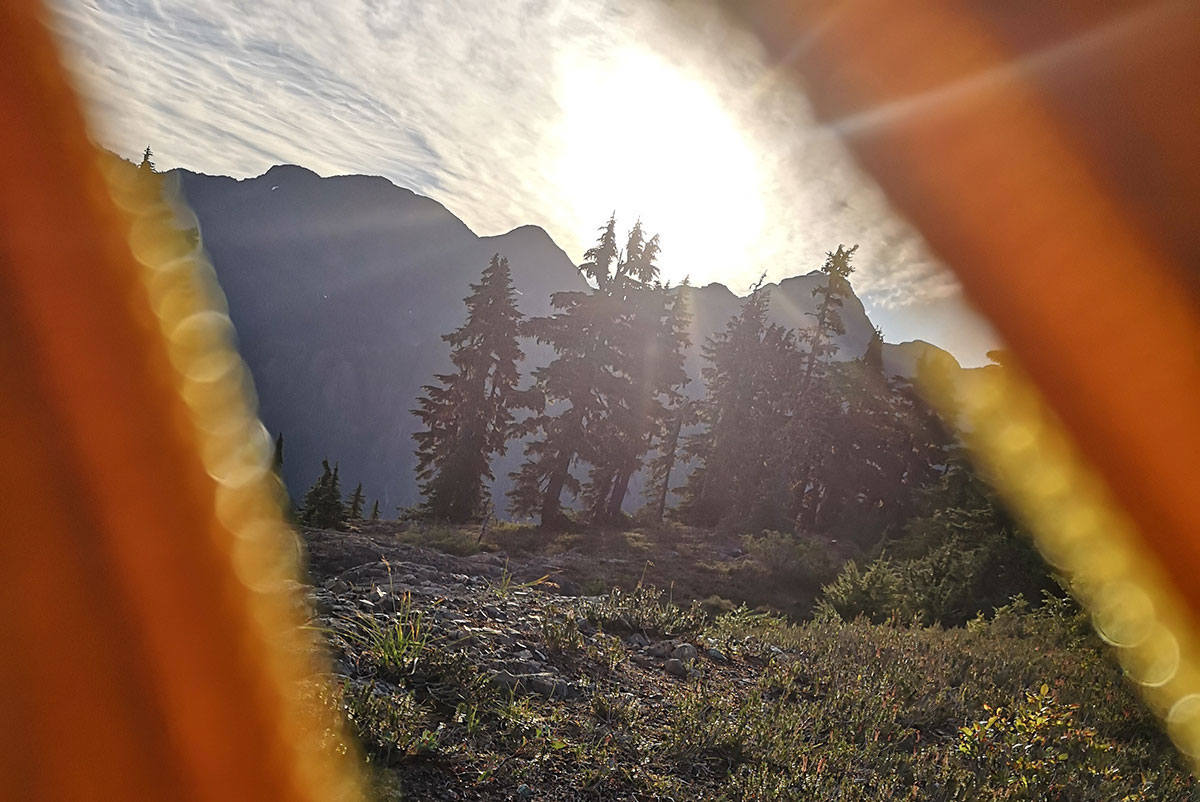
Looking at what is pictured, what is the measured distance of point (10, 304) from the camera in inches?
193

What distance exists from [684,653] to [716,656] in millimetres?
641

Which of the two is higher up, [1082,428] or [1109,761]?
[1082,428]

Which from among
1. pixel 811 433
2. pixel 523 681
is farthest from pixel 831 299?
pixel 523 681

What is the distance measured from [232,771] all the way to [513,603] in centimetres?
430

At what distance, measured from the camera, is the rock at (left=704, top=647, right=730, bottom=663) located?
6.72 metres

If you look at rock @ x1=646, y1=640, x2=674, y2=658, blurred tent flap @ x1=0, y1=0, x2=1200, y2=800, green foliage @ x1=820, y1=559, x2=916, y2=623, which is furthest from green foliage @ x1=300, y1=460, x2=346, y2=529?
rock @ x1=646, y1=640, x2=674, y2=658

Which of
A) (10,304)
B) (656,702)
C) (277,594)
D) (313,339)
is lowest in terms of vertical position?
(656,702)

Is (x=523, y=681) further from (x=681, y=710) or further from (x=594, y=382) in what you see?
(x=594, y=382)

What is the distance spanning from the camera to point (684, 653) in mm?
6367

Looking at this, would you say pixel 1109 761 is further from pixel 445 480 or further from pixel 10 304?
pixel 445 480

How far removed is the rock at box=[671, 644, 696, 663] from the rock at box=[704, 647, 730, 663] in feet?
1.18

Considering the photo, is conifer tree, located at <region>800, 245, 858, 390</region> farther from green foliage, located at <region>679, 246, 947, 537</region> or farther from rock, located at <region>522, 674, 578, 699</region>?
rock, located at <region>522, 674, 578, 699</region>

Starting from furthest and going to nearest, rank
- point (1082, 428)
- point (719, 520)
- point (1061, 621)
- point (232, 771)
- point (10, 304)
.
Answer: point (719, 520) → point (1082, 428) → point (1061, 621) → point (10, 304) → point (232, 771)

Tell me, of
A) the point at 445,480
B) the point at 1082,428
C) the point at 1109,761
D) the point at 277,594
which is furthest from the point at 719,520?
the point at 277,594
